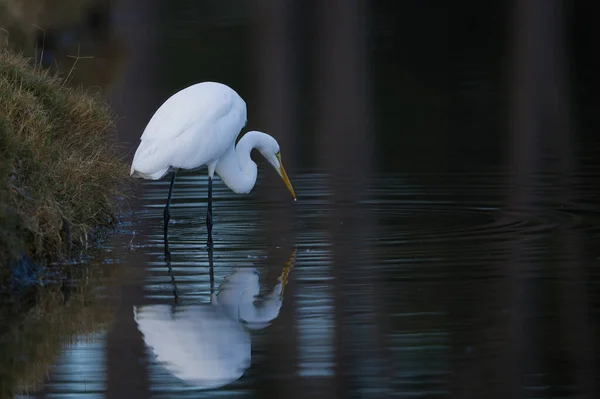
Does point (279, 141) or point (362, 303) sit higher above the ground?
point (362, 303)

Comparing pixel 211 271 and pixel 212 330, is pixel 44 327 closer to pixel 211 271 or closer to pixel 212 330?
pixel 212 330

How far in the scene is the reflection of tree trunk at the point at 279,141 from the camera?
7.04 m

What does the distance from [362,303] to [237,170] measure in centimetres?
421

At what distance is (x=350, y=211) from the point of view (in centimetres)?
1234

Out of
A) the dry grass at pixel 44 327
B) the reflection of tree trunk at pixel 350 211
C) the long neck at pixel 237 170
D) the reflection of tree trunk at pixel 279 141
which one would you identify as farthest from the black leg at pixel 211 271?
the long neck at pixel 237 170

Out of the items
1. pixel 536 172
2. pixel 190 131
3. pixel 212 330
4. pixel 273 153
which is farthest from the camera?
pixel 536 172

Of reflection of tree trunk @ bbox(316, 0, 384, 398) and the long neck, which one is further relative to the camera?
the long neck

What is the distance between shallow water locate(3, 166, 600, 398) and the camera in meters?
6.76

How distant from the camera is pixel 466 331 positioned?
762 cm

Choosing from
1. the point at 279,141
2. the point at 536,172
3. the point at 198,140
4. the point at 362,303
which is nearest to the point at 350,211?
the point at 198,140

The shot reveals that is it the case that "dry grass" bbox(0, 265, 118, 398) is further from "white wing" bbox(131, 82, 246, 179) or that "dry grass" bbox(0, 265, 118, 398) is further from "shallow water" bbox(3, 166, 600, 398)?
"white wing" bbox(131, 82, 246, 179)

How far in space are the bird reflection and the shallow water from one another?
0.02 m

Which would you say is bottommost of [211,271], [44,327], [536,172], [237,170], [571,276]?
[536,172]

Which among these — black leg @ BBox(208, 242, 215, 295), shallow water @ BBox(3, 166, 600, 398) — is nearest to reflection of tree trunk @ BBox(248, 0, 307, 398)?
shallow water @ BBox(3, 166, 600, 398)
